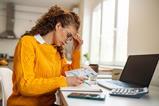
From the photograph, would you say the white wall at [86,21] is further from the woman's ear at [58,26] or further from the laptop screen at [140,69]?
the woman's ear at [58,26]

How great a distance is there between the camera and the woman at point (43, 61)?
128 centimetres

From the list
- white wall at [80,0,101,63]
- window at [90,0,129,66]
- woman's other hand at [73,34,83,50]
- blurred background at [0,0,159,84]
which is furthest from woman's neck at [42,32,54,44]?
white wall at [80,0,101,63]

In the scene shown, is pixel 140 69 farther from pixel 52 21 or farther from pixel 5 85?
pixel 5 85

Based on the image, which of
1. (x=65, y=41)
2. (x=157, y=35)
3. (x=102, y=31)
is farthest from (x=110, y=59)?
(x=65, y=41)

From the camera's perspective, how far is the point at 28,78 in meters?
1.27

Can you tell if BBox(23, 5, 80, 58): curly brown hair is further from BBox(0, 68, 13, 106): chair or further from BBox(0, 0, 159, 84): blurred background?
BBox(0, 0, 159, 84): blurred background

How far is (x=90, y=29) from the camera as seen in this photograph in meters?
5.27

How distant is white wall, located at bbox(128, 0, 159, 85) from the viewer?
6.55 feet

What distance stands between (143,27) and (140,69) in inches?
29.0

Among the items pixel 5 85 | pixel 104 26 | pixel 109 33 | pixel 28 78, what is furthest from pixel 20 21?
pixel 28 78

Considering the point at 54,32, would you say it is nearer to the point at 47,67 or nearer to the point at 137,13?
the point at 47,67

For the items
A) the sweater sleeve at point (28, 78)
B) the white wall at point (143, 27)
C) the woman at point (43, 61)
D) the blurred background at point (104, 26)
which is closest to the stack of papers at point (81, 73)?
the woman at point (43, 61)

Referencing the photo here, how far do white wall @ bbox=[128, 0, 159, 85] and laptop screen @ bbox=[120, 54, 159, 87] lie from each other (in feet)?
1.06

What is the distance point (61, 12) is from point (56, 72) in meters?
0.41
